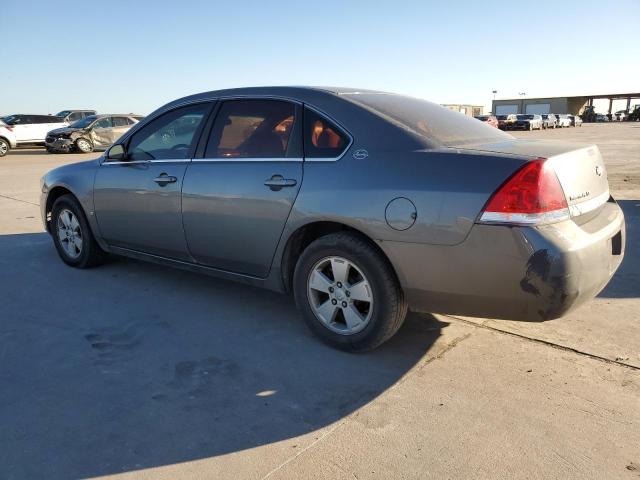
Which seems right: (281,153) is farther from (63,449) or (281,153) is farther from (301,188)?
(63,449)

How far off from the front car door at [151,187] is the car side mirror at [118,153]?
0.04 m

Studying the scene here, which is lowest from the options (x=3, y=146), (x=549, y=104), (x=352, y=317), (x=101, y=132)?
(x=352, y=317)

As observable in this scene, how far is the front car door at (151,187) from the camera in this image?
4.05 m

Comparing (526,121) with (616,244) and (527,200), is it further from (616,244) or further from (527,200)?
(527,200)

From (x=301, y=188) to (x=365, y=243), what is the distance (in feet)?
1.78

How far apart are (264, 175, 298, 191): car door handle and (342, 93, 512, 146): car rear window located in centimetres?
66

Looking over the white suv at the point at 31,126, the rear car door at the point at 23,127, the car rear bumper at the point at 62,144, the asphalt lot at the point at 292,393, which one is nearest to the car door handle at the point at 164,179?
the asphalt lot at the point at 292,393

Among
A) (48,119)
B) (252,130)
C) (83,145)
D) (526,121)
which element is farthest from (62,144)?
(526,121)

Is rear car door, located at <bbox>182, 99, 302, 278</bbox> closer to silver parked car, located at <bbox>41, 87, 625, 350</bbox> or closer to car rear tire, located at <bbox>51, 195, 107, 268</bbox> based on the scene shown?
silver parked car, located at <bbox>41, 87, 625, 350</bbox>

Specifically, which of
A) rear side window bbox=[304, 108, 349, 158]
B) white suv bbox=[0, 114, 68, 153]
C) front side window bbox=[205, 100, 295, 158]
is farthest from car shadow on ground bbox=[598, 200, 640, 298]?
white suv bbox=[0, 114, 68, 153]

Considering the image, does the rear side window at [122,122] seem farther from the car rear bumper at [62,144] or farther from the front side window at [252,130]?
the front side window at [252,130]

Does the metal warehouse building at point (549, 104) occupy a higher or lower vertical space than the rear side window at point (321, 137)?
higher

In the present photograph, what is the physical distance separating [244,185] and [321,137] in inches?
24.9

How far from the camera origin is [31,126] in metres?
22.4
